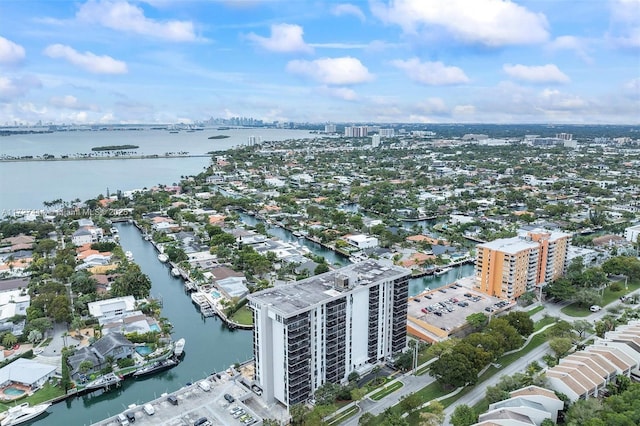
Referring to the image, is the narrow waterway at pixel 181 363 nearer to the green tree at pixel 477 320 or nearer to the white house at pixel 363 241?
the green tree at pixel 477 320

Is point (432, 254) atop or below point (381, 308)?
below

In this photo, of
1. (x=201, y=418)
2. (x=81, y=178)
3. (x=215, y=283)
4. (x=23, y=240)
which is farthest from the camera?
(x=81, y=178)

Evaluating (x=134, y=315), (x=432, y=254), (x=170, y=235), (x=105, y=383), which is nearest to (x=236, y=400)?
(x=105, y=383)

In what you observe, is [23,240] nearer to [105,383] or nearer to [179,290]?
[179,290]

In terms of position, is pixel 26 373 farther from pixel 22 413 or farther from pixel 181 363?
pixel 181 363

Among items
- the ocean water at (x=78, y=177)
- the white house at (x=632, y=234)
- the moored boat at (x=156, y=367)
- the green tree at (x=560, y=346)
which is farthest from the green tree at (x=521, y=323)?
the ocean water at (x=78, y=177)

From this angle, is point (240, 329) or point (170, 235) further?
point (170, 235)

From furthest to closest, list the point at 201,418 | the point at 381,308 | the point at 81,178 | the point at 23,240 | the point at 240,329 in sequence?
the point at 81,178
the point at 23,240
the point at 240,329
the point at 381,308
the point at 201,418

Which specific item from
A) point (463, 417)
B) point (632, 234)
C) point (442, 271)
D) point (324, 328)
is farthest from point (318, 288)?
point (632, 234)
